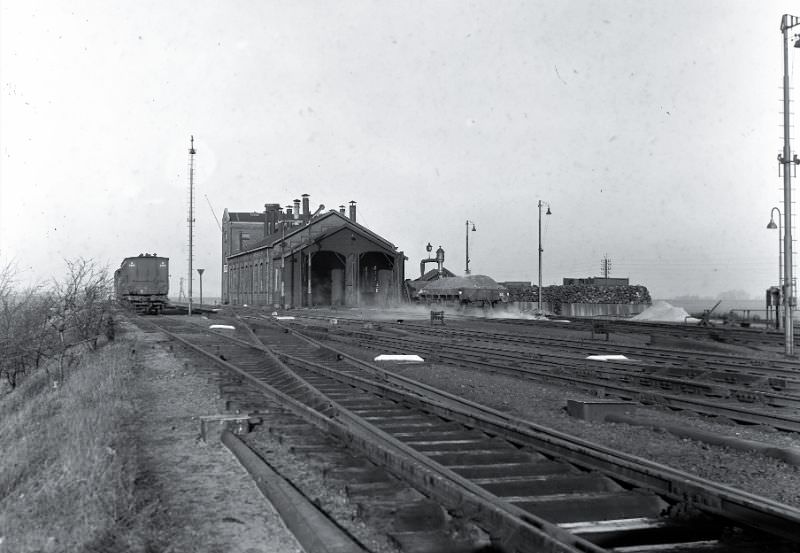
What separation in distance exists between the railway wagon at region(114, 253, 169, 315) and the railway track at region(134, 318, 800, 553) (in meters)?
35.7

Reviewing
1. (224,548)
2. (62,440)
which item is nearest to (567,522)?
(224,548)

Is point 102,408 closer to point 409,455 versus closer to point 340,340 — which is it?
point 409,455

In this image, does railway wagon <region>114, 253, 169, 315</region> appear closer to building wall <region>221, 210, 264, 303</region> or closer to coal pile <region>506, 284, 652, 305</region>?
coal pile <region>506, 284, 652, 305</region>

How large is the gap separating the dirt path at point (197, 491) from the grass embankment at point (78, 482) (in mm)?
164

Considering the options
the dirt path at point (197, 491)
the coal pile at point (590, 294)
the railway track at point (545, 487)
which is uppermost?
the coal pile at point (590, 294)

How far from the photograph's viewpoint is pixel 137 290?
41906mm

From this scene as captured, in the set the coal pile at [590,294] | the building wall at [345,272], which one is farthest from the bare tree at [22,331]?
the coal pile at [590,294]

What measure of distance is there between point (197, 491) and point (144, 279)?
128 feet

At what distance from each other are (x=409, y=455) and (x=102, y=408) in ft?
15.5

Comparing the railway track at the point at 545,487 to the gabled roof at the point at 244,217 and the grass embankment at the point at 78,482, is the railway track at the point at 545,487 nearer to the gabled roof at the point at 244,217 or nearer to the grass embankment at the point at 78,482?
the grass embankment at the point at 78,482

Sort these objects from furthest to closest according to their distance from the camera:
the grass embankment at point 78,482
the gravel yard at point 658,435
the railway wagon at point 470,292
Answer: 1. the railway wagon at point 470,292
2. the gravel yard at point 658,435
3. the grass embankment at point 78,482

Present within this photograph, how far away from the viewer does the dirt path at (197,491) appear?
441 cm

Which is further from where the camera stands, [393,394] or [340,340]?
[340,340]

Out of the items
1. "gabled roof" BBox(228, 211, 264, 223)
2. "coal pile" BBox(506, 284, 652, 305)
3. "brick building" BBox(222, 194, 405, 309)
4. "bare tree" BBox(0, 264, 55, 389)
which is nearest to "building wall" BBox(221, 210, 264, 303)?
"gabled roof" BBox(228, 211, 264, 223)
